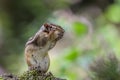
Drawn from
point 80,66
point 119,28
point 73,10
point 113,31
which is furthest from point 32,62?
point 73,10

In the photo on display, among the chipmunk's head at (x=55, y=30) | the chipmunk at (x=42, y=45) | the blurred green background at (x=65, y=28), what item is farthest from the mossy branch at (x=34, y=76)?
the blurred green background at (x=65, y=28)

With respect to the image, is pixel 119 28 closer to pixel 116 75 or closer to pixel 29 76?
pixel 116 75

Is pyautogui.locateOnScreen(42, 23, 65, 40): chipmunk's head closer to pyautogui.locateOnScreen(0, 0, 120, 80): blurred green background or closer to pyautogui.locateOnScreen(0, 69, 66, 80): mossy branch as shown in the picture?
pyautogui.locateOnScreen(0, 69, 66, 80): mossy branch

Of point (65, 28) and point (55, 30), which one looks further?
point (65, 28)

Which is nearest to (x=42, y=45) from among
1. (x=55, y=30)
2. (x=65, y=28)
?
(x=55, y=30)

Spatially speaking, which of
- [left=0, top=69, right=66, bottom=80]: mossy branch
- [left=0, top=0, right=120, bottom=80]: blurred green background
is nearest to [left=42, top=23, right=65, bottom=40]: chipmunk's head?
[left=0, top=69, right=66, bottom=80]: mossy branch

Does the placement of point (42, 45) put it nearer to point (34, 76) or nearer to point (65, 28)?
point (34, 76)

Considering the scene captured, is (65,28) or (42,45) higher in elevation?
(65,28)
